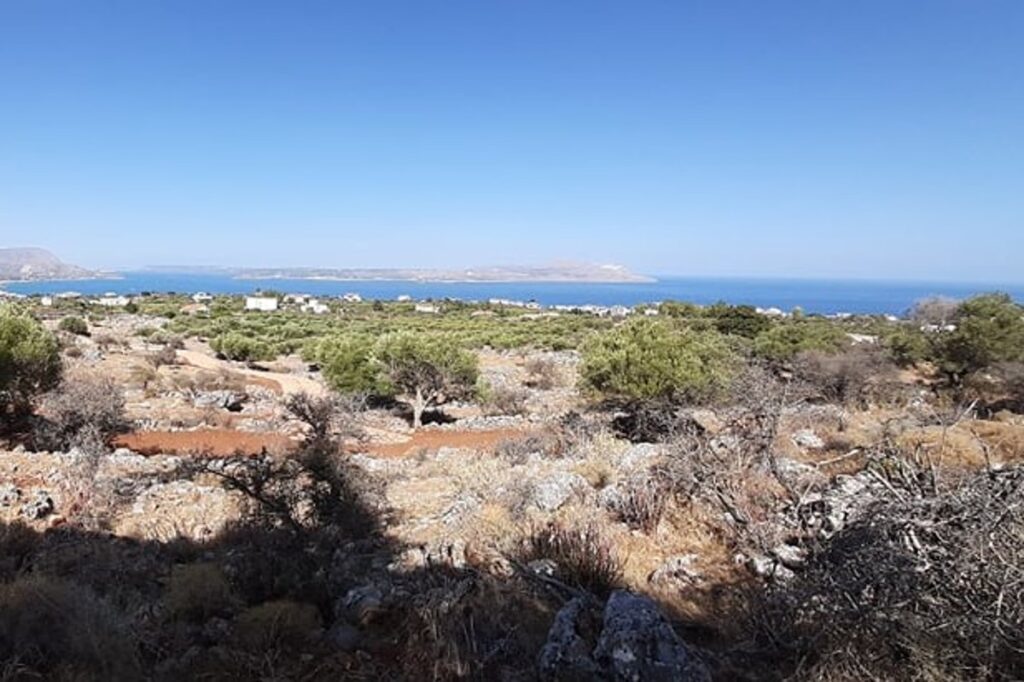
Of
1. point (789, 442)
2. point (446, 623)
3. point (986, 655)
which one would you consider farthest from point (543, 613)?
point (789, 442)

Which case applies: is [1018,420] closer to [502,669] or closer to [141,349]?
[502,669]

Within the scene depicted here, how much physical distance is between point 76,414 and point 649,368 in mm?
13984

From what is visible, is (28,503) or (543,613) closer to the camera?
(543,613)

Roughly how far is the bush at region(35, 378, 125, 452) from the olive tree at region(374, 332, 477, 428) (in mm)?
8150

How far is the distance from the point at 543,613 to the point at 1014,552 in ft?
10.1

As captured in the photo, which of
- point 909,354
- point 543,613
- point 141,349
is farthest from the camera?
point 141,349

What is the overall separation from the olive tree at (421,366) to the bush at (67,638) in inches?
659

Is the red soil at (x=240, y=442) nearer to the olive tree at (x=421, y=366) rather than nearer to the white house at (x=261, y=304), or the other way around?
the olive tree at (x=421, y=366)

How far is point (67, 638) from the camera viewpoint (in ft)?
13.6

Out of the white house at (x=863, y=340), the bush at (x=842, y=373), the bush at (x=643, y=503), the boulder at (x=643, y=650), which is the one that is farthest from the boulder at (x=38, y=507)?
the white house at (x=863, y=340)

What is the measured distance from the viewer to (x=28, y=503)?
9055 mm

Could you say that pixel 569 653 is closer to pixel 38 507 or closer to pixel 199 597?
pixel 199 597

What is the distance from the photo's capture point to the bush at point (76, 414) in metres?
14.1

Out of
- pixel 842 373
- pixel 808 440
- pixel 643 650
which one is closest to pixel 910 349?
pixel 842 373
